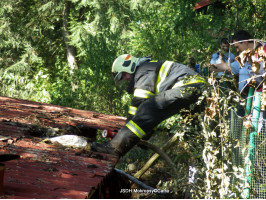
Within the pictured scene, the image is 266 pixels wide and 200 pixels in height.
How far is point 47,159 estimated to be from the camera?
3.79 meters

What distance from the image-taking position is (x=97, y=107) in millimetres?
10125

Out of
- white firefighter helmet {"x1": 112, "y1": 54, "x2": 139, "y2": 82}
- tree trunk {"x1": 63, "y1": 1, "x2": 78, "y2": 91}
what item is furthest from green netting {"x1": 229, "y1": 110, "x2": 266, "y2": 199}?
tree trunk {"x1": 63, "y1": 1, "x2": 78, "y2": 91}

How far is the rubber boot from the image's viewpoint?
464 centimetres

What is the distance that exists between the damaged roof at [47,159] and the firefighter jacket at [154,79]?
73 cm

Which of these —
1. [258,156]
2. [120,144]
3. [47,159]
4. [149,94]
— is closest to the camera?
[47,159]

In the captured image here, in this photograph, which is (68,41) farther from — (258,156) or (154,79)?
(258,156)

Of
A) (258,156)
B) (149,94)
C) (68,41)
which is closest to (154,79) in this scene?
(149,94)

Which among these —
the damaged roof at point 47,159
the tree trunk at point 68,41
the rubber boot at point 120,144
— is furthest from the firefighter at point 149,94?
the tree trunk at point 68,41

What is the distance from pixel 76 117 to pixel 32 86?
8730 millimetres

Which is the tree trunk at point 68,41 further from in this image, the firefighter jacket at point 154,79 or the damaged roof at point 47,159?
the firefighter jacket at point 154,79

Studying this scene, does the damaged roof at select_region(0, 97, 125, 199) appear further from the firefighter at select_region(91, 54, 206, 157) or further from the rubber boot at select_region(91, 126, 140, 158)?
the firefighter at select_region(91, 54, 206, 157)

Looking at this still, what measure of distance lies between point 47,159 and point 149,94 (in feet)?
6.49

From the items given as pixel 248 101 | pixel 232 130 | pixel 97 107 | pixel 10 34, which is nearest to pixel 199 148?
pixel 232 130

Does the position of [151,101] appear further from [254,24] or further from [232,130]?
[254,24]
